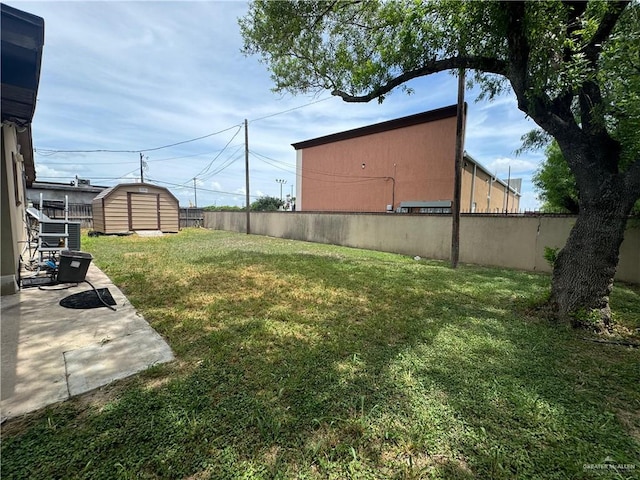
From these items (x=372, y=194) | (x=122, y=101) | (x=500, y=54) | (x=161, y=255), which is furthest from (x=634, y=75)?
(x=122, y=101)

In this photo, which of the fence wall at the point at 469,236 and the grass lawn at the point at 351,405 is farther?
the fence wall at the point at 469,236

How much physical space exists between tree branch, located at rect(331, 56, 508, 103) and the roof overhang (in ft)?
14.6

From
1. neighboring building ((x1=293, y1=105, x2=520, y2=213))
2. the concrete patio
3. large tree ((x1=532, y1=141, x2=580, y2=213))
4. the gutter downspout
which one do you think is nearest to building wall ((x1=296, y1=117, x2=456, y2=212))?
neighboring building ((x1=293, y1=105, x2=520, y2=213))

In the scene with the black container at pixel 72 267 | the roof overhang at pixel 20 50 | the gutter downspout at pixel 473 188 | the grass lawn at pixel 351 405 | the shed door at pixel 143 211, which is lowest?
the grass lawn at pixel 351 405

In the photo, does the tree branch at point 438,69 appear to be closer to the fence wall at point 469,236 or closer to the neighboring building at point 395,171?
the fence wall at point 469,236

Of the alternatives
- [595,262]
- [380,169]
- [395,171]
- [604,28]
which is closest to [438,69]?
[604,28]

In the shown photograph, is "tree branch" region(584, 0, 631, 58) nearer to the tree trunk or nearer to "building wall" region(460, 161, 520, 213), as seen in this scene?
the tree trunk

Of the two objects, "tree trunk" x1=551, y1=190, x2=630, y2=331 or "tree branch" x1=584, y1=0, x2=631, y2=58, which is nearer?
"tree branch" x1=584, y1=0, x2=631, y2=58

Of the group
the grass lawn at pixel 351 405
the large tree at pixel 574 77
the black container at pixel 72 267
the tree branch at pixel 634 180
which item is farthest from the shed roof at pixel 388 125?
the black container at pixel 72 267

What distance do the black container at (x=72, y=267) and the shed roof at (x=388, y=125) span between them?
43.9 ft

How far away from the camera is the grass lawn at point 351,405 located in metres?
1.30

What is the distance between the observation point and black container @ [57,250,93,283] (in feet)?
12.6

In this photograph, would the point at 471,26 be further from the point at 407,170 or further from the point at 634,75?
the point at 407,170

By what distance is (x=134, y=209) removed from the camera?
1304cm
